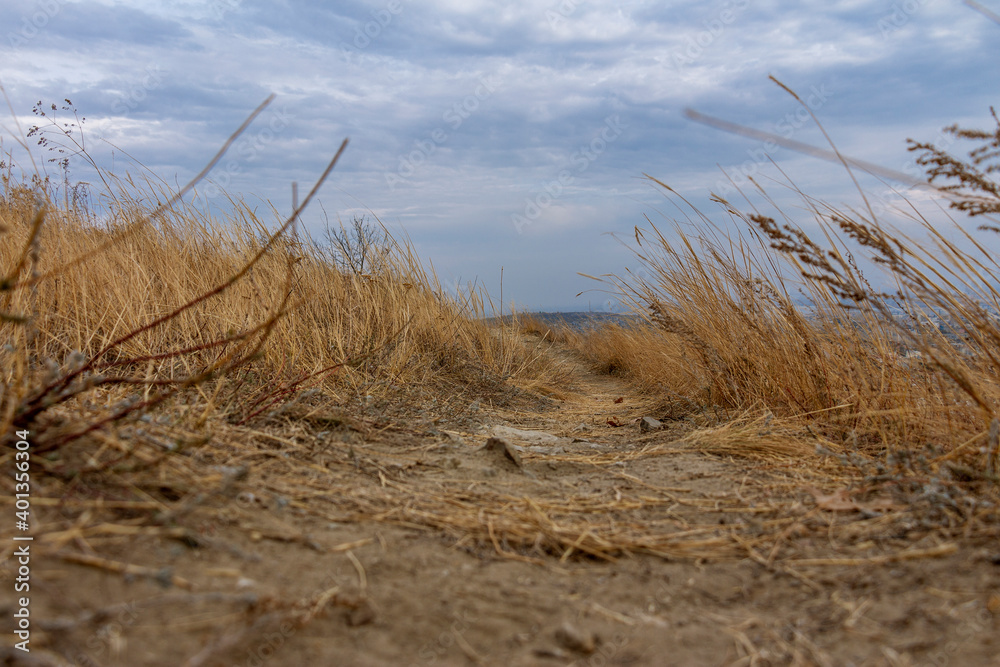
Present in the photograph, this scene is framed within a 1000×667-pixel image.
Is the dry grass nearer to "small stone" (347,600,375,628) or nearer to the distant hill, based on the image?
"small stone" (347,600,375,628)

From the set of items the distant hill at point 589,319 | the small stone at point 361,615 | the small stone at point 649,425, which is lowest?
the small stone at point 649,425

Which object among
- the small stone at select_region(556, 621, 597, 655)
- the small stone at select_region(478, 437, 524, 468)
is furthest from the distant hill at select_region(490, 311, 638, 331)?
the small stone at select_region(556, 621, 597, 655)

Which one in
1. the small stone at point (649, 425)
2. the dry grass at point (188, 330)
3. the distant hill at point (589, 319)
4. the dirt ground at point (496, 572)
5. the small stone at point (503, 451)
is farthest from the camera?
the distant hill at point (589, 319)

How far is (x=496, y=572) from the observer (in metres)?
1.39

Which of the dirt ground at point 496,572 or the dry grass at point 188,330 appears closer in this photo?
the dirt ground at point 496,572

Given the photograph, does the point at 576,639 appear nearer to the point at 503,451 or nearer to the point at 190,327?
the point at 503,451

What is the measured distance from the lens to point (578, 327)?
12961 millimetres

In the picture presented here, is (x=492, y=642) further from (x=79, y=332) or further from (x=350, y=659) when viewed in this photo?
(x=79, y=332)

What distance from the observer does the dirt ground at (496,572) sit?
102 centimetres

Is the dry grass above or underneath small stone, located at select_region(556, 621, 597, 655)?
above

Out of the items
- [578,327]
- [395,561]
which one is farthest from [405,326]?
[578,327]

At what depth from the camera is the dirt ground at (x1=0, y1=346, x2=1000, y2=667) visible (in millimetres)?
1016

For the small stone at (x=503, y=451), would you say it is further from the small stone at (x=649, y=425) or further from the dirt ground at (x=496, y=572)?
the small stone at (x=649, y=425)

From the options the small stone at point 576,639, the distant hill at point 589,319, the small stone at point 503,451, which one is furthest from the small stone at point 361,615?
the distant hill at point 589,319
